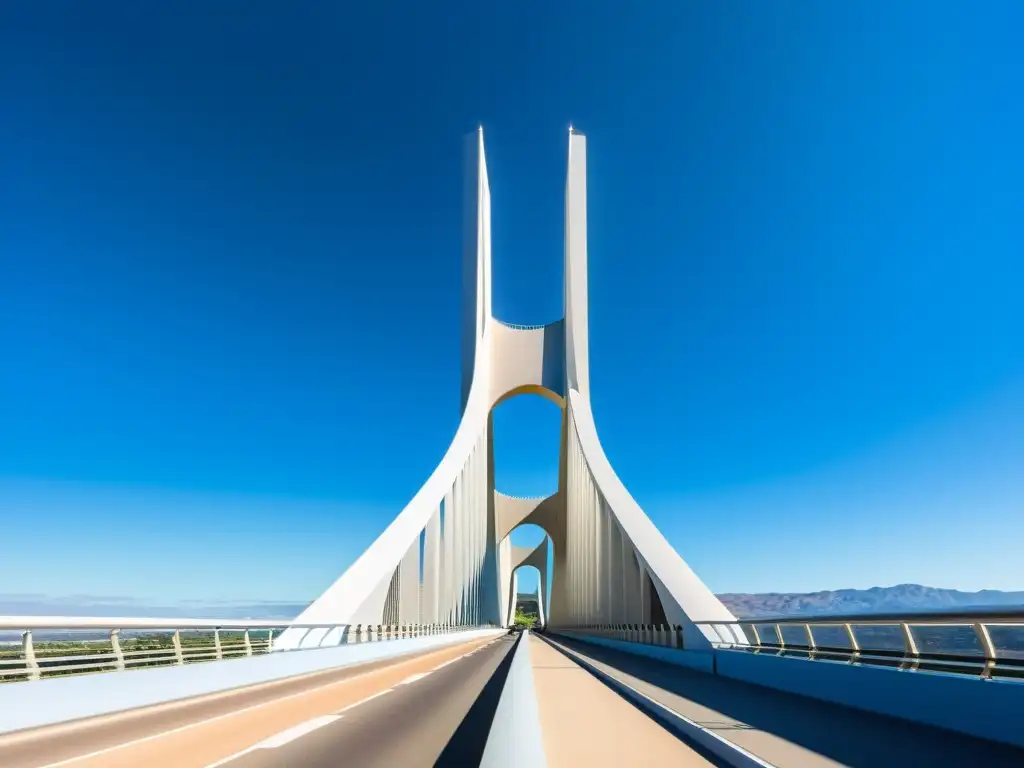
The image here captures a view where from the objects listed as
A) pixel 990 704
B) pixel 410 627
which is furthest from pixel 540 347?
pixel 990 704

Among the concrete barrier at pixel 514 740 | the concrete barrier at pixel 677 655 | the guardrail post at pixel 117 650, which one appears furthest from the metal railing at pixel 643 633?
the concrete barrier at pixel 514 740

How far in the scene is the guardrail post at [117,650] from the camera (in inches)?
284

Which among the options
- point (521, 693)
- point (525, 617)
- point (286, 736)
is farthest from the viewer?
point (525, 617)

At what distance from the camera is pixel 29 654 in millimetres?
6086

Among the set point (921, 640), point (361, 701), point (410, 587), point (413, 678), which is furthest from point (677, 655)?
point (410, 587)

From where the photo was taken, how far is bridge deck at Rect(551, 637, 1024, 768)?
4.18m

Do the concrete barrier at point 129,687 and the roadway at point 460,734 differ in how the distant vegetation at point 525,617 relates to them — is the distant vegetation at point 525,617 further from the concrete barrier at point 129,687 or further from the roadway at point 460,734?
the roadway at point 460,734

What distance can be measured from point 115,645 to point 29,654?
3.99ft

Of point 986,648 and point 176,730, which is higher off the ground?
point 986,648

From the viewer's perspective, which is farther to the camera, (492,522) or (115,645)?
(492,522)

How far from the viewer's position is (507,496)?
202 feet

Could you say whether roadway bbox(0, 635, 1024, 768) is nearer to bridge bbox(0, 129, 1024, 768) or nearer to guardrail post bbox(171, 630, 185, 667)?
bridge bbox(0, 129, 1024, 768)

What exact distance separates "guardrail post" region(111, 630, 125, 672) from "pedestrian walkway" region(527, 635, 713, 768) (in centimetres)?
412

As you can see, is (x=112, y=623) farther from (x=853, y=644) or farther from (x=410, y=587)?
(x=410, y=587)
